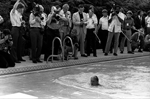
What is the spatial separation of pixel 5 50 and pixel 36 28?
1.70m

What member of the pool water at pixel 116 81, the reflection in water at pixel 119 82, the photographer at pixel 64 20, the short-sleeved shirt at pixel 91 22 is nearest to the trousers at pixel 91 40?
the short-sleeved shirt at pixel 91 22

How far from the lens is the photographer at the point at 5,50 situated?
10141 mm

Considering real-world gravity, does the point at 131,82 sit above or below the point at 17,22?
below

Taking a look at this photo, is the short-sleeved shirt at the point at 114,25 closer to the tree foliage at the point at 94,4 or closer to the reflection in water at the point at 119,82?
the tree foliage at the point at 94,4

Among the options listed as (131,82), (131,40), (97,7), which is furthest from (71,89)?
(97,7)

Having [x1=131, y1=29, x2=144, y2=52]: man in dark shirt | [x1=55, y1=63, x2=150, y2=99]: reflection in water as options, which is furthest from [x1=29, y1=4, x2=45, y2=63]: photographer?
[x1=131, y1=29, x2=144, y2=52]: man in dark shirt

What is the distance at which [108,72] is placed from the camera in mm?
10234

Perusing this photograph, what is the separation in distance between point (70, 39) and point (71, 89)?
4.55 m

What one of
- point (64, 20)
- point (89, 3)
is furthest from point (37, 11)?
point (89, 3)

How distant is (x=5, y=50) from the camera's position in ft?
34.1

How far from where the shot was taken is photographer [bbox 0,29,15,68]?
10141 millimetres

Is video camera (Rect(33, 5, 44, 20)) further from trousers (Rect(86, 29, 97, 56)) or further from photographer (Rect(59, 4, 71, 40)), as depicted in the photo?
trousers (Rect(86, 29, 97, 56))

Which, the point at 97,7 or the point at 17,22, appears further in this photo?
the point at 97,7

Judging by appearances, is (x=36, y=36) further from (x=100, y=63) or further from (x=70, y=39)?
(x=100, y=63)
